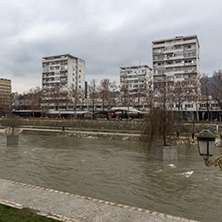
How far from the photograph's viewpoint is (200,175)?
1217 cm

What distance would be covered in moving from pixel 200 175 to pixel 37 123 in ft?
157

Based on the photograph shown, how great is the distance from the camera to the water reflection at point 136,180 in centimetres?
798

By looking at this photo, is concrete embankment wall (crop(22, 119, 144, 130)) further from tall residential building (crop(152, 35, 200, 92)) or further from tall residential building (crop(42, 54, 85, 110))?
tall residential building (crop(42, 54, 85, 110))

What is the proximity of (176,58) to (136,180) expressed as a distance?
69107 millimetres

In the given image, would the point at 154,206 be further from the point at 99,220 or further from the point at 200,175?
the point at 200,175

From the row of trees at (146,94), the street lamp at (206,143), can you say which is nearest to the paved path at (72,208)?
the street lamp at (206,143)

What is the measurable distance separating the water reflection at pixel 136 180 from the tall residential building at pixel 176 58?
5661 centimetres

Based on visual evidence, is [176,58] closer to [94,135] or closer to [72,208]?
[94,135]

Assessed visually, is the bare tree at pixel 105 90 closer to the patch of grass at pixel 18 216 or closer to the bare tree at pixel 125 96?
the bare tree at pixel 125 96

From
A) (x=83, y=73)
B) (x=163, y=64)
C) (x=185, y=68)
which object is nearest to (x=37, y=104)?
(x=83, y=73)

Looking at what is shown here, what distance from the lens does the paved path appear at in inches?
228

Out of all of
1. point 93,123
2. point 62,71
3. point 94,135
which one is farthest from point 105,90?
point 62,71

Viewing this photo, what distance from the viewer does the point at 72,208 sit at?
6.42 meters

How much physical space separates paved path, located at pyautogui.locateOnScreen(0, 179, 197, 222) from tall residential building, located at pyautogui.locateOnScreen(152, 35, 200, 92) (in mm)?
63926
